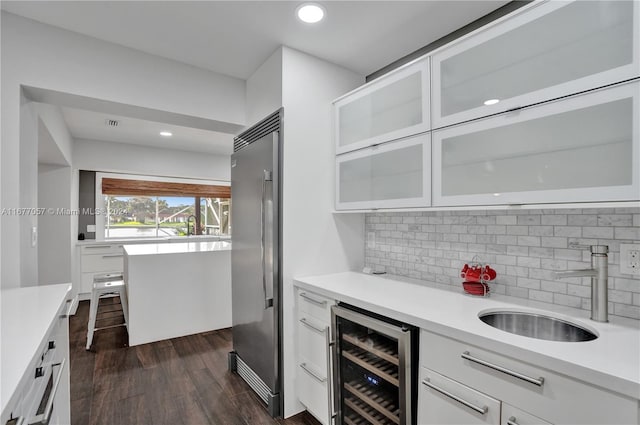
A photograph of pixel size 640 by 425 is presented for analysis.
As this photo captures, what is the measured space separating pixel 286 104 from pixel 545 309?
193 cm

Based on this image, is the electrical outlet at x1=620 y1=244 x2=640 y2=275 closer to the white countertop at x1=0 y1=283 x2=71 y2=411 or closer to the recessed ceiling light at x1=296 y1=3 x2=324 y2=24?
the recessed ceiling light at x1=296 y1=3 x2=324 y2=24

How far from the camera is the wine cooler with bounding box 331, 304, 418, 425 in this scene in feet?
4.73

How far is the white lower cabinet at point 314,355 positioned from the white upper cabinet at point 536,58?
4.35ft

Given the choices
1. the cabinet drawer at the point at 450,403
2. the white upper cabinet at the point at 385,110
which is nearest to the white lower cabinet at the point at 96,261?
the white upper cabinet at the point at 385,110

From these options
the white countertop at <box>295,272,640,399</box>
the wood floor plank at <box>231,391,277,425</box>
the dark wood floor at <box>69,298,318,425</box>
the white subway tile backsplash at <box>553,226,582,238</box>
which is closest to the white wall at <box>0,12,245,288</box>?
the dark wood floor at <box>69,298,318,425</box>

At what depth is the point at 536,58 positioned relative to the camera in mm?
1361

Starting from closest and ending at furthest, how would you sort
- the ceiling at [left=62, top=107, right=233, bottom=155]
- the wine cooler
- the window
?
the wine cooler → the ceiling at [left=62, top=107, right=233, bottom=155] → the window

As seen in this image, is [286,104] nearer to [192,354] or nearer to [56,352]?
[56,352]

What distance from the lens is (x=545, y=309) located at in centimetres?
150

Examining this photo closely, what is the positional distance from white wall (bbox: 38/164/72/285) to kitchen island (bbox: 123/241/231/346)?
1.20 m

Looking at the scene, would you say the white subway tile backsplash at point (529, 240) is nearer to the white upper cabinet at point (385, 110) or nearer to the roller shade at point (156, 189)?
the white upper cabinet at point (385, 110)

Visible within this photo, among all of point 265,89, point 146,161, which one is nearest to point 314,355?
point 265,89

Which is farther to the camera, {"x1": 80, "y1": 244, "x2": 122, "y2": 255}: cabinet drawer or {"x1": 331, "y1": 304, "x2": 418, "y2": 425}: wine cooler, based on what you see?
{"x1": 80, "y1": 244, "x2": 122, "y2": 255}: cabinet drawer

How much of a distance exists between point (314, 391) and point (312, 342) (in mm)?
309
